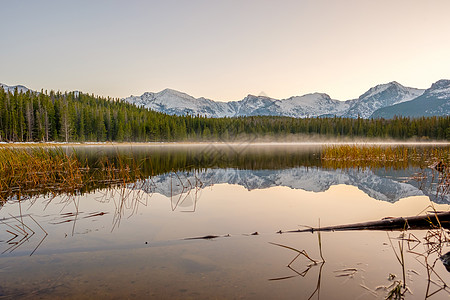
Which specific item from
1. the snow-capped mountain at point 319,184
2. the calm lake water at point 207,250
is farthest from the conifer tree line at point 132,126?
the calm lake water at point 207,250

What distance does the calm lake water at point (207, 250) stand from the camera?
4.54 metres

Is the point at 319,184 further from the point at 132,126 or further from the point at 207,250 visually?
the point at 132,126

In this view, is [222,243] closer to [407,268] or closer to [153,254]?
[153,254]

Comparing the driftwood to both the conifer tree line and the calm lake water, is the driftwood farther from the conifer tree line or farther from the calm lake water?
the conifer tree line

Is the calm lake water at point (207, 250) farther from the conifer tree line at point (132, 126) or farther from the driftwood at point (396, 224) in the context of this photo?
the conifer tree line at point (132, 126)

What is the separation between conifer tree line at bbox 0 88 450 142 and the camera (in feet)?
274

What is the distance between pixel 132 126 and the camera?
372ft

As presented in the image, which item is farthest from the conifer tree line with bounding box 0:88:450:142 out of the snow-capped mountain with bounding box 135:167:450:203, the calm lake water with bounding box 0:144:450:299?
the calm lake water with bounding box 0:144:450:299

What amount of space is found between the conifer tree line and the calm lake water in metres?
65.5

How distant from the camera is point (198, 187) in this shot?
14.7 m

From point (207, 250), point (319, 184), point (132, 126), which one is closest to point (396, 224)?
point (207, 250)

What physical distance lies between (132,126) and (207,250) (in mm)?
114187

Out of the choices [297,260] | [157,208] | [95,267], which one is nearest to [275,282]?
[297,260]

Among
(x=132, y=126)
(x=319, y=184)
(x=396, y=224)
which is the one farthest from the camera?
(x=132, y=126)
